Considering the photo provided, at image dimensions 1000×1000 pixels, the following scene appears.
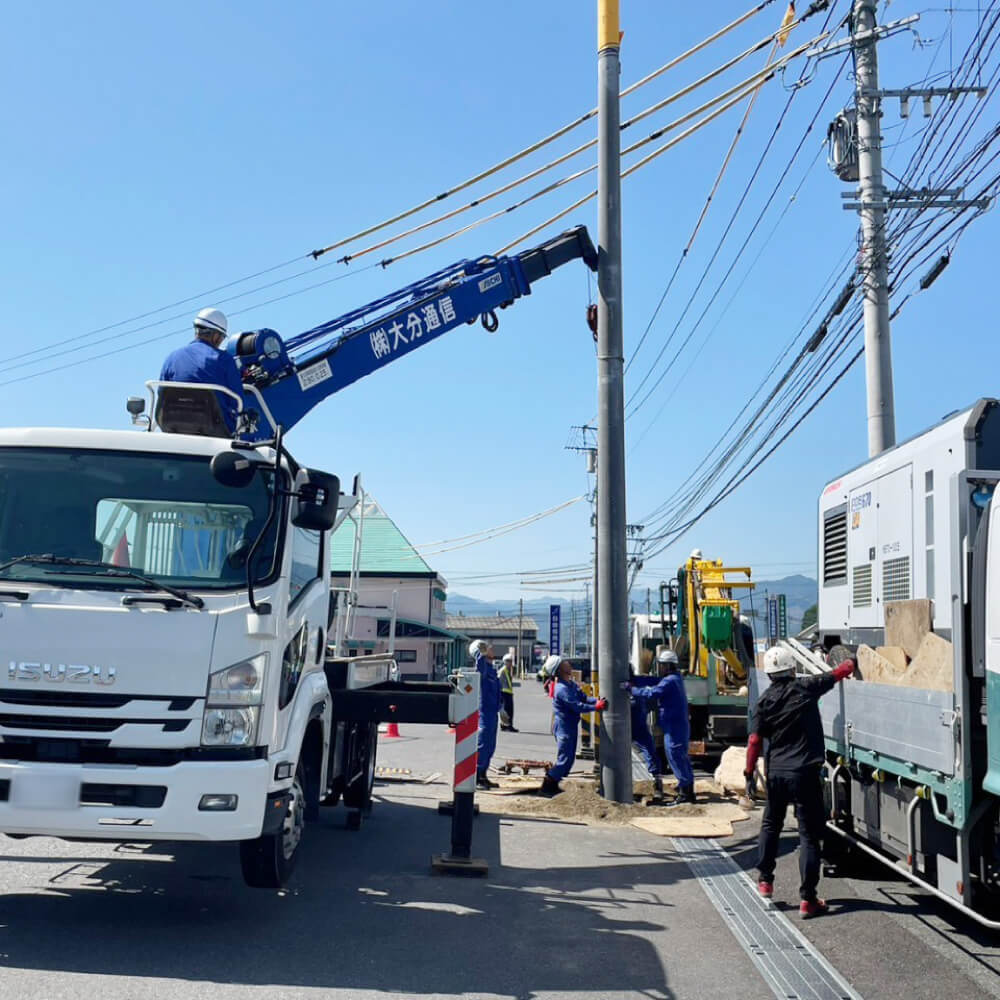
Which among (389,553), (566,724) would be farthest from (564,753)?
(389,553)

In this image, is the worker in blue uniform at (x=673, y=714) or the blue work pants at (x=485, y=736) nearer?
the worker in blue uniform at (x=673, y=714)

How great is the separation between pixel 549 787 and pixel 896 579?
527 cm

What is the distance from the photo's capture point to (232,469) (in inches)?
226

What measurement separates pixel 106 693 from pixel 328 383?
480 centimetres

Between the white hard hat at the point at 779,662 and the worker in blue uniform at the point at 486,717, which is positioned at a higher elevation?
the white hard hat at the point at 779,662

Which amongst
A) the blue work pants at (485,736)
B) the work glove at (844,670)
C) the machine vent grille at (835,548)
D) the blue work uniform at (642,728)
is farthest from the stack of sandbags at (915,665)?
the blue work pants at (485,736)

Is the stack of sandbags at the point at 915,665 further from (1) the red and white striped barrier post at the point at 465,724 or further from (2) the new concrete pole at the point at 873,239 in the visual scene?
(2) the new concrete pole at the point at 873,239

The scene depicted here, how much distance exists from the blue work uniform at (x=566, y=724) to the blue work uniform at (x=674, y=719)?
2.19 feet

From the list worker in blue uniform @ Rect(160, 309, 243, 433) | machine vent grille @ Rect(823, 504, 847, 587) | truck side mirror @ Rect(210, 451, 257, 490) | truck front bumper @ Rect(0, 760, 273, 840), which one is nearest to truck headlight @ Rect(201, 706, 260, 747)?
truck front bumper @ Rect(0, 760, 273, 840)

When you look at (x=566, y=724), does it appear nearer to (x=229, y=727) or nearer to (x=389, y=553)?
(x=229, y=727)

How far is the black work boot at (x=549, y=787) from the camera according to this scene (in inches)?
462

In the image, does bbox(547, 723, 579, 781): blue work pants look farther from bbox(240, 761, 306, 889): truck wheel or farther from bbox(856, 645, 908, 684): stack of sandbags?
bbox(240, 761, 306, 889): truck wheel

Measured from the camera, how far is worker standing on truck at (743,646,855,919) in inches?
273

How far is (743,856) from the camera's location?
8.62m
